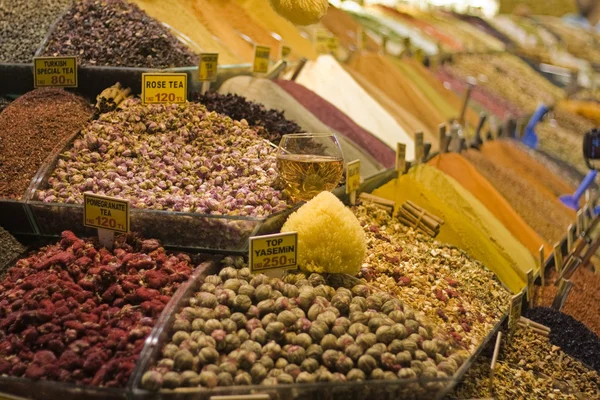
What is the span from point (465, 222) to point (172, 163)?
43.5 inches

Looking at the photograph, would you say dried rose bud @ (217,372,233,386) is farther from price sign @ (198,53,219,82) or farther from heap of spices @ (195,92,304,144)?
price sign @ (198,53,219,82)

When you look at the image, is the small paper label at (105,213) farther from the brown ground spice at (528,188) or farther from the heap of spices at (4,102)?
the brown ground spice at (528,188)

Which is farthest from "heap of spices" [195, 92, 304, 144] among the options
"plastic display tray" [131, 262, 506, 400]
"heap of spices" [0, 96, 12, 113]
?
"plastic display tray" [131, 262, 506, 400]

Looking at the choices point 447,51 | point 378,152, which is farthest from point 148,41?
point 447,51

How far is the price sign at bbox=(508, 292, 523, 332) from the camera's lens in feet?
7.12

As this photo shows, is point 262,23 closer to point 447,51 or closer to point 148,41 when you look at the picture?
point 148,41

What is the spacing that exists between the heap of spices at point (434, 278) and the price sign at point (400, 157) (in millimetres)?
379

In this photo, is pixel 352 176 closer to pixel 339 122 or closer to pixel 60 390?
pixel 339 122

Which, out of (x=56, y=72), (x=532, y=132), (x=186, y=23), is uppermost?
(x=186, y=23)

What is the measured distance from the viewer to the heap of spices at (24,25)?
2.94 meters

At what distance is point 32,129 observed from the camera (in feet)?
7.98

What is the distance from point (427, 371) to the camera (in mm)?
1560

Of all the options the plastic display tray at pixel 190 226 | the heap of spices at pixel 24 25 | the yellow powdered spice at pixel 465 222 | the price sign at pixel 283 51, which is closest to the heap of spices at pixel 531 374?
the yellow powdered spice at pixel 465 222

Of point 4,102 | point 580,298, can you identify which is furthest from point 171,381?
point 580,298
